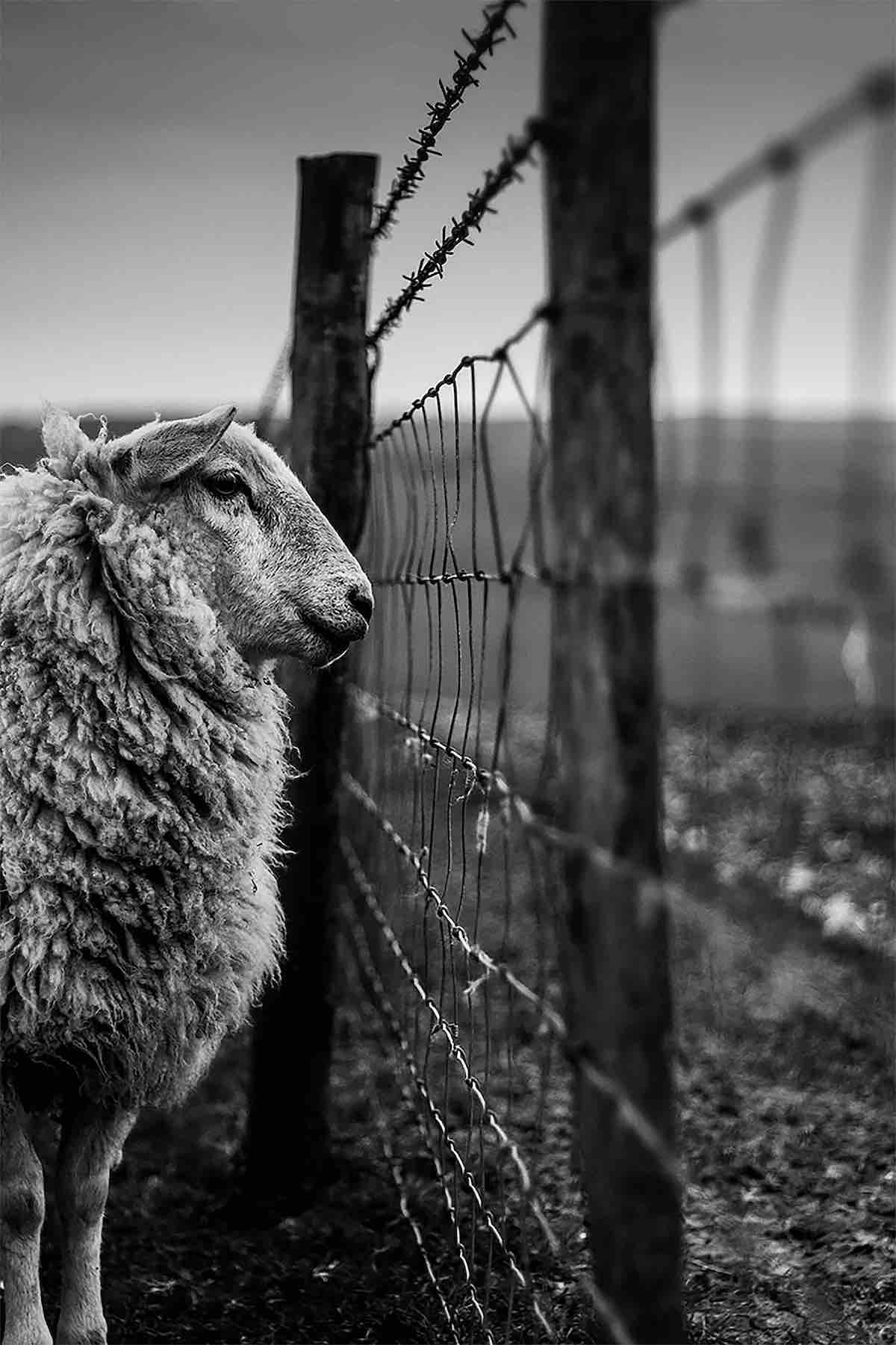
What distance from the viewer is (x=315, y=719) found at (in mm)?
3736

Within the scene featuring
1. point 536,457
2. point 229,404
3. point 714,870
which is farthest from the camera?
point 714,870

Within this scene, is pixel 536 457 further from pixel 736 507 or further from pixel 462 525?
pixel 462 525

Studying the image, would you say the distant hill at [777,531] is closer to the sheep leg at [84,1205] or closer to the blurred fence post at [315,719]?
the blurred fence post at [315,719]

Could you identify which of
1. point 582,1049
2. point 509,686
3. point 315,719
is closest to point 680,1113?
point 509,686

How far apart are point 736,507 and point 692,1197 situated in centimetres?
305

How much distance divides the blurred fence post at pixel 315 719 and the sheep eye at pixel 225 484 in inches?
25.9

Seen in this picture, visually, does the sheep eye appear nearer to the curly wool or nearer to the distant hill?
the curly wool

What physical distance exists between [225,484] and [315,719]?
105 centimetres

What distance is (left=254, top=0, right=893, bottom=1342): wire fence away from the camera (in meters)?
1.14

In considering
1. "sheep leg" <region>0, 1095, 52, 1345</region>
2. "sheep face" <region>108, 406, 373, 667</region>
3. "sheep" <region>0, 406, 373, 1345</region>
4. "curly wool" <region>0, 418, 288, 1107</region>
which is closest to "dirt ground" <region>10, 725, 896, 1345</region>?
"sheep leg" <region>0, 1095, 52, 1345</region>

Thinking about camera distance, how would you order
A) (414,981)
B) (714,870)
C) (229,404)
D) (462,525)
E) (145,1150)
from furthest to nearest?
(462,525)
(714,870)
(145,1150)
(414,981)
(229,404)

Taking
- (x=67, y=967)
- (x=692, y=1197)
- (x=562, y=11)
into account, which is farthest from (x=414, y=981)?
(x=562, y=11)

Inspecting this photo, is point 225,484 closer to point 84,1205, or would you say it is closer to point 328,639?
point 328,639

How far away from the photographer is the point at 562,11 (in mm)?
1274
